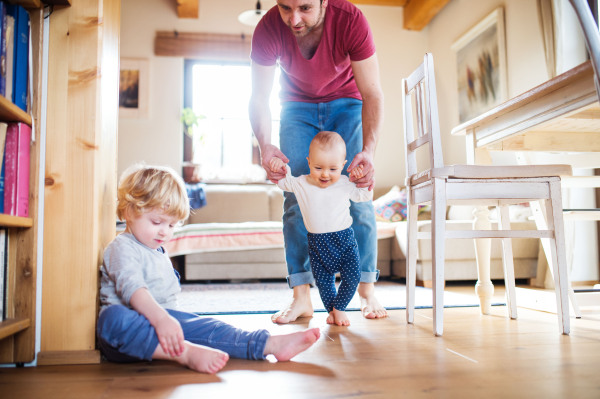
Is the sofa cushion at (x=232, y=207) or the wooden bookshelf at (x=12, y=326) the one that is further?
the sofa cushion at (x=232, y=207)

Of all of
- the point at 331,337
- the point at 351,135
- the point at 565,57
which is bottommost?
the point at 331,337

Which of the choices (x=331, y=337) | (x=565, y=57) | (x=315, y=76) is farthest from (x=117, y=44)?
(x=565, y=57)

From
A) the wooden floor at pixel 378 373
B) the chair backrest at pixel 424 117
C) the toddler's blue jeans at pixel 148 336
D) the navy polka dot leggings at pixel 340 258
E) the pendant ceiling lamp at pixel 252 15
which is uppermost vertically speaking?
the pendant ceiling lamp at pixel 252 15

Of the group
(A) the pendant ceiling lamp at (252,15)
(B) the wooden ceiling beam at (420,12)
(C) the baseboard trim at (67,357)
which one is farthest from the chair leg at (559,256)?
(B) the wooden ceiling beam at (420,12)

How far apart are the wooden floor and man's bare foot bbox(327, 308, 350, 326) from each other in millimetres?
150

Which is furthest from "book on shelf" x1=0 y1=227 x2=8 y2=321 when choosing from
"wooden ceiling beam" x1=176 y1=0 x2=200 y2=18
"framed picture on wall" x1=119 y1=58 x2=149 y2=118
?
"wooden ceiling beam" x1=176 y1=0 x2=200 y2=18

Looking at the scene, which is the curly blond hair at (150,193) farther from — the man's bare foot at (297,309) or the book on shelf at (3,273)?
the man's bare foot at (297,309)

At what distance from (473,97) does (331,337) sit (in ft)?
11.0

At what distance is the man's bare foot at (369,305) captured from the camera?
1743mm

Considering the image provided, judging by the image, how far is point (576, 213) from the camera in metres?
1.79

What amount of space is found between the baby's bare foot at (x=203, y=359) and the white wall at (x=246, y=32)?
370 cm

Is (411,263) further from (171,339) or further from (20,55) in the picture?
(20,55)

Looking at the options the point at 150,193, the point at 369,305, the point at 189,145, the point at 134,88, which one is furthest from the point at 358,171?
the point at 134,88

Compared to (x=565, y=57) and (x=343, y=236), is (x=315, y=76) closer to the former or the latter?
(x=343, y=236)
